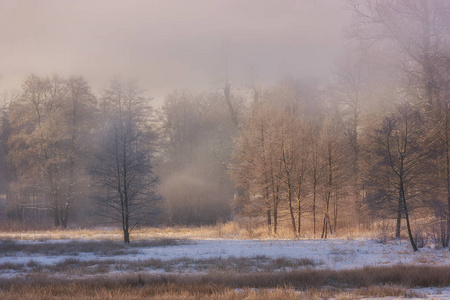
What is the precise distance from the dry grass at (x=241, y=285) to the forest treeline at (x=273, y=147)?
6.47 metres

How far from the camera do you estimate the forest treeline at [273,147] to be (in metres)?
17.7

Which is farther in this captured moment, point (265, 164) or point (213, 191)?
point (213, 191)

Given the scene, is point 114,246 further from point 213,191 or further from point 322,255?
point 213,191

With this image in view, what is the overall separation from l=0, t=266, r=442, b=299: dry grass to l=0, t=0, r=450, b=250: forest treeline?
6.47m

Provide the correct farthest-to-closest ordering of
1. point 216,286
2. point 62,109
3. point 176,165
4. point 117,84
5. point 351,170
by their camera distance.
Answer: point 176,165 < point 117,84 < point 62,109 < point 351,170 < point 216,286

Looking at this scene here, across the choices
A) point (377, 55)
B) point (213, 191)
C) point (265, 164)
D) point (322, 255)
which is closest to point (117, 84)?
point (213, 191)

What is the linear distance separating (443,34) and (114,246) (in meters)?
18.1

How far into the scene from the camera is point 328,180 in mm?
26344

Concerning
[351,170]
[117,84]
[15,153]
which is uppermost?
[117,84]

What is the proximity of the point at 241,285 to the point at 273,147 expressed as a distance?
17269 mm

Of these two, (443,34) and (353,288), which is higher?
(443,34)

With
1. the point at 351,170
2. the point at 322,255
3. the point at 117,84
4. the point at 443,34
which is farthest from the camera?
the point at 117,84

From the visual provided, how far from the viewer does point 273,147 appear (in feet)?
87.8

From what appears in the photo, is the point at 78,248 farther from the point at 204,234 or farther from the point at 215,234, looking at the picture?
the point at 215,234
